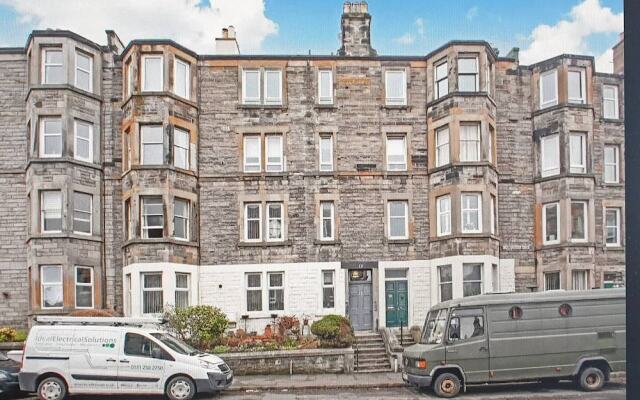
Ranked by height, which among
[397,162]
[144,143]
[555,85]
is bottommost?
[397,162]

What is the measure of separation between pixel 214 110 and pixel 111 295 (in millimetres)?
8743

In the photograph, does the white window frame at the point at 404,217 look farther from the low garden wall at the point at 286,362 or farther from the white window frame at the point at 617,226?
the white window frame at the point at 617,226

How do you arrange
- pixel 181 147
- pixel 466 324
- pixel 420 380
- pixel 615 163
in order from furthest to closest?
pixel 615 163 → pixel 181 147 → pixel 466 324 → pixel 420 380

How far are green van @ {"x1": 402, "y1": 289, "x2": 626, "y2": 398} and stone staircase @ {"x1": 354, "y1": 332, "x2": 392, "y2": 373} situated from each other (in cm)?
422

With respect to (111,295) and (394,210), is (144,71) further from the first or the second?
(394,210)

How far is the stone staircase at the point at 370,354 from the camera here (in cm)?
2019

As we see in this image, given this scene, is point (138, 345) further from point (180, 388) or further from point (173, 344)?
point (180, 388)

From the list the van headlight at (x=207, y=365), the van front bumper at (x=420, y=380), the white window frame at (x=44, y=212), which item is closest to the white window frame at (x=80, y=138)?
the white window frame at (x=44, y=212)

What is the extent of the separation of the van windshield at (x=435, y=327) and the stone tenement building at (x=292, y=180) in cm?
669

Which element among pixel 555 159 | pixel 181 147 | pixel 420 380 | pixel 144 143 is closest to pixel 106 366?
pixel 420 380

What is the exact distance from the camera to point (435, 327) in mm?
16250

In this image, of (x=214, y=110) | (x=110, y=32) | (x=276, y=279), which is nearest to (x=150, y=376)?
(x=276, y=279)

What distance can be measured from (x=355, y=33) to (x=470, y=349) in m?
15.9

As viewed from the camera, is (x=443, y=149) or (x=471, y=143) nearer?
(x=471, y=143)
